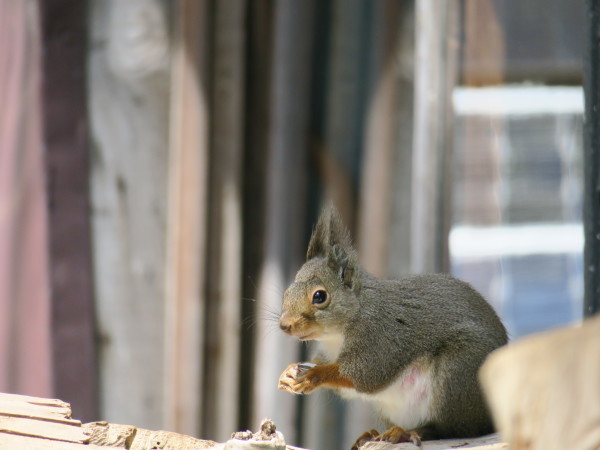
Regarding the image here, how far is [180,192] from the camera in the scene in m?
1.96

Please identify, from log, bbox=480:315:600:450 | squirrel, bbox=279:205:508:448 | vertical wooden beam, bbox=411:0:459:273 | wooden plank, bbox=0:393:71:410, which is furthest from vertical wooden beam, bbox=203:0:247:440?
log, bbox=480:315:600:450

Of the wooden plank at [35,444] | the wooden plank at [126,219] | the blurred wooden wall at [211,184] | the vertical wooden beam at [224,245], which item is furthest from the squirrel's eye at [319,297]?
the wooden plank at [126,219]

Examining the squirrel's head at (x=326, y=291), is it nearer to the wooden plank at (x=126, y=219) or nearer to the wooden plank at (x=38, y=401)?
the wooden plank at (x=38, y=401)

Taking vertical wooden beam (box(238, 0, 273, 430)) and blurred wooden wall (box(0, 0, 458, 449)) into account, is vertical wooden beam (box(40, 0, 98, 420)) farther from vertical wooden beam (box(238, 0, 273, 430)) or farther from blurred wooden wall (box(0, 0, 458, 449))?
vertical wooden beam (box(238, 0, 273, 430))

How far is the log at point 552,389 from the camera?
57 cm

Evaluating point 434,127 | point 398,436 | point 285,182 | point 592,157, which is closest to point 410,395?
point 398,436

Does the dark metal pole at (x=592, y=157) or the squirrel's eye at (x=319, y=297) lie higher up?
the dark metal pole at (x=592, y=157)

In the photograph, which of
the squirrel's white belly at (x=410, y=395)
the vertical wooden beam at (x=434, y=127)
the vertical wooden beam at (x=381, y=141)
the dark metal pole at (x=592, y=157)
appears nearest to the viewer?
the dark metal pole at (x=592, y=157)

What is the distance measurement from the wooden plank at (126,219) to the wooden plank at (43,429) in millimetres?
971

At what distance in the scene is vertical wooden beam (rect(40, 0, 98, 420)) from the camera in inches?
79.0

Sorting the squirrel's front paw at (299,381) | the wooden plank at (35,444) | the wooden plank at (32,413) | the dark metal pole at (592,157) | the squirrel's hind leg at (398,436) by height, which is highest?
the dark metal pole at (592,157)

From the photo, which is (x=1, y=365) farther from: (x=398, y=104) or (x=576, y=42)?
(x=576, y=42)

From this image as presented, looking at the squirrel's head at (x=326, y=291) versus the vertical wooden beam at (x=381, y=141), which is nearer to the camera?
the squirrel's head at (x=326, y=291)

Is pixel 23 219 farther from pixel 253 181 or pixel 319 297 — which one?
pixel 319 297
